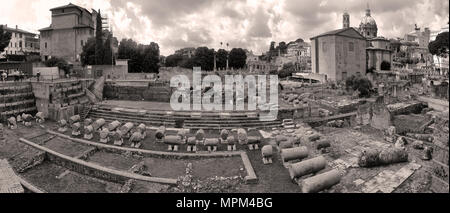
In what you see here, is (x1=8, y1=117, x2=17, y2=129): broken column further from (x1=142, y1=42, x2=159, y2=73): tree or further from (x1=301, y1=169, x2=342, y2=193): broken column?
(x1=142, y1=42, x2=159, y2=73): tree

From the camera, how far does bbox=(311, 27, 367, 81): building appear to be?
4638 cm

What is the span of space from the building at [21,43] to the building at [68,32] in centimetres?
482

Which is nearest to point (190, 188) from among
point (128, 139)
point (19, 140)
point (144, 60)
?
point (128, 139)

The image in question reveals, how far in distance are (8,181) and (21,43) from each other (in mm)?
49386

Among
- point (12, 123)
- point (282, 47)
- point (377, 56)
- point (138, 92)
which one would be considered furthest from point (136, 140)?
point (282, 47)

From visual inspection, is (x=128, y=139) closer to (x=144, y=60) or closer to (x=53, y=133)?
(x=53, y=133)

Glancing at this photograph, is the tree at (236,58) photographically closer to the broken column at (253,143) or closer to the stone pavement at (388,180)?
the broken column at (253,143)

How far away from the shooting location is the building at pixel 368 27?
70.1 metres

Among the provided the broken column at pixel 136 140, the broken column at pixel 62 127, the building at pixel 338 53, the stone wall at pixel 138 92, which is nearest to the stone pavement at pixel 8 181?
the broken column at pixel 136 140

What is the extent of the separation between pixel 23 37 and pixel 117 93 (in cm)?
3388

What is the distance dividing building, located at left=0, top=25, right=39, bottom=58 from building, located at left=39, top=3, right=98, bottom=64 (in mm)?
4824

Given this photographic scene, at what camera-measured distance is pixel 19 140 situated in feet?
48.9

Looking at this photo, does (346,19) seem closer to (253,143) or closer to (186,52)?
(186,52)

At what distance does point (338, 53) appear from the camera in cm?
4656
